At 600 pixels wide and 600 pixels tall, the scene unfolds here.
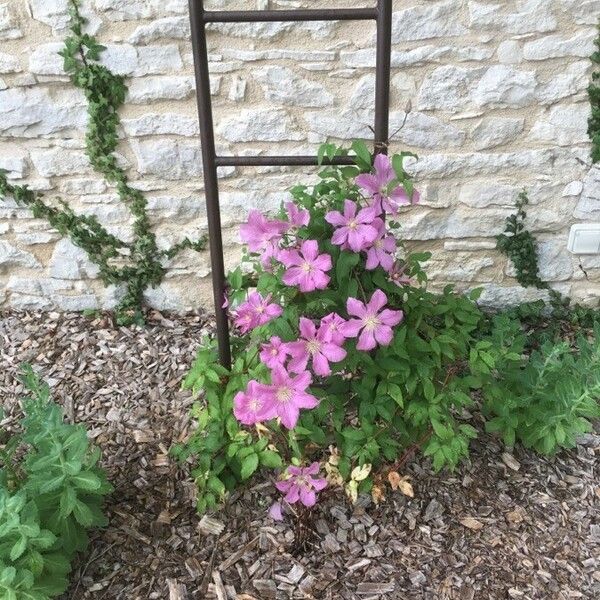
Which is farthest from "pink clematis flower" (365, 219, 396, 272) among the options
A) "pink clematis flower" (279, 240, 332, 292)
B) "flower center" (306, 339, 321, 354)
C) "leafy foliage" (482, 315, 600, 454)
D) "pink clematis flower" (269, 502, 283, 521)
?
"pink clematis flower" (269, 502, 283, 521)

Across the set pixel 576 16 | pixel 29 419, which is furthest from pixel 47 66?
pixel 576 16

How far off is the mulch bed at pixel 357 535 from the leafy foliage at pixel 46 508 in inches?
7.3

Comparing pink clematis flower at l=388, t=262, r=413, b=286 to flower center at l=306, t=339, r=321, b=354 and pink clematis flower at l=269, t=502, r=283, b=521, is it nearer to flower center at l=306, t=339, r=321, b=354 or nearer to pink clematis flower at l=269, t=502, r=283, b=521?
flower center at l=306, t=339, r=321, b=354

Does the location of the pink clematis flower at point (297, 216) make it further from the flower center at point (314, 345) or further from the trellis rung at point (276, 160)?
the flower center at point (314, 345)

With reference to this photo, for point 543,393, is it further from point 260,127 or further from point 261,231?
point 260,127

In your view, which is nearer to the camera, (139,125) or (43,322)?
(139,125)

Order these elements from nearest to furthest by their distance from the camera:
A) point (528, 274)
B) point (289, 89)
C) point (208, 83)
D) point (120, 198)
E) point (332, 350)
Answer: point (332, 350) < point (208, 83) < point (289, 89) < point (120, 198) < point (528, 274)

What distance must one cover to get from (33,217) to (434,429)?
1.72 m

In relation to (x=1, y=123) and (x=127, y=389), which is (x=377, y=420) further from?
(x=1, y=123)

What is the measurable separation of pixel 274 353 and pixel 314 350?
91 millimetres

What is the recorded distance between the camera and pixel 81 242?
8.50 feet

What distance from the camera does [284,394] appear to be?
4.92 feet

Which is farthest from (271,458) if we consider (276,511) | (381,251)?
(381,251)

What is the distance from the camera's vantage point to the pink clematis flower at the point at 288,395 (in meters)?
1.48
